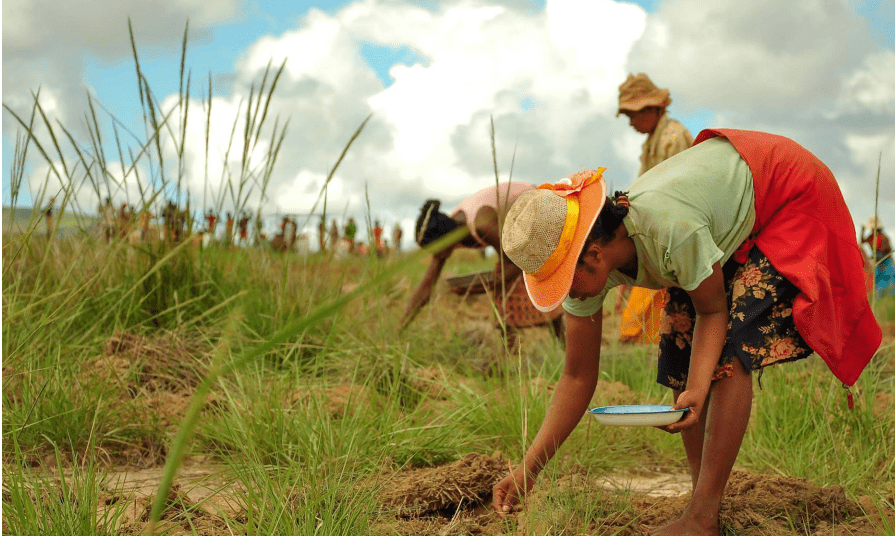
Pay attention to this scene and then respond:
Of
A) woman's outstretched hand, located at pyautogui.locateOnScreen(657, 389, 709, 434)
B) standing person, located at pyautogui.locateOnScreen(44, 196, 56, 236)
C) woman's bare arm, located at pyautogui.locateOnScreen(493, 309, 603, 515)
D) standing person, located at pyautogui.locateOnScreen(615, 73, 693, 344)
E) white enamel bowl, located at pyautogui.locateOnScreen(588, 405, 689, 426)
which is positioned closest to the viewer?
white enamel bowl, located at pyautogui.locateOnScreen(588, 405, 689, 426)

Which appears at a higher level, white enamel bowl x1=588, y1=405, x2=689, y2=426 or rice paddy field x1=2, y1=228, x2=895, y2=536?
white enamel bowl x1=588, y1=405, x2=689, y2=426

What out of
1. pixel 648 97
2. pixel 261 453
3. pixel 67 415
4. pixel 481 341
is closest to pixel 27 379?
pixel 67 415

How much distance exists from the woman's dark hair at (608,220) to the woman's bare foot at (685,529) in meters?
0.74

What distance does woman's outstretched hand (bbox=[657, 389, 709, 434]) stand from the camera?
5.48 ft

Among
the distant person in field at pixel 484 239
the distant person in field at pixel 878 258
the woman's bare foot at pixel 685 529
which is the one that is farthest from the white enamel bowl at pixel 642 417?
the distant person in field at pixel 484 239

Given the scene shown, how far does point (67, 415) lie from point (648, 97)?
3.91 meters

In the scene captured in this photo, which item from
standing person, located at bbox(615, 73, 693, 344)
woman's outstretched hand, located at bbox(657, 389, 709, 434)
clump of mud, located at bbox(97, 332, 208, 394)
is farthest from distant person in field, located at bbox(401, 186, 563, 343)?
woman's outstretched hand, located at bbox(657, 389, 709, 434)

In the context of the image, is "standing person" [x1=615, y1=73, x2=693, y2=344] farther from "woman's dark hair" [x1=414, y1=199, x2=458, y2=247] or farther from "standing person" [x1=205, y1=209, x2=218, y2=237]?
"standing person" [x1=205, y1=209, x2=218, y2=237]

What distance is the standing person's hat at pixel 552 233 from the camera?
177 centimetres

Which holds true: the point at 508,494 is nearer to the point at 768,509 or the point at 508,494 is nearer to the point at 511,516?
the point at 511,516

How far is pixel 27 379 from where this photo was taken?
2512mm

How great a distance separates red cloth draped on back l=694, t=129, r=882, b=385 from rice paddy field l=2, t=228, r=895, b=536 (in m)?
0.47

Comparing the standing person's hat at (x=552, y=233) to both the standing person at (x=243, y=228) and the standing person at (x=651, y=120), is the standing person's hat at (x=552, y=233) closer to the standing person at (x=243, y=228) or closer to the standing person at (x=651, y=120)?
the standing person at (x=243, y=228)

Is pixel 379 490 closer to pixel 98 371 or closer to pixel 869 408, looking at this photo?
pixel 98 371
